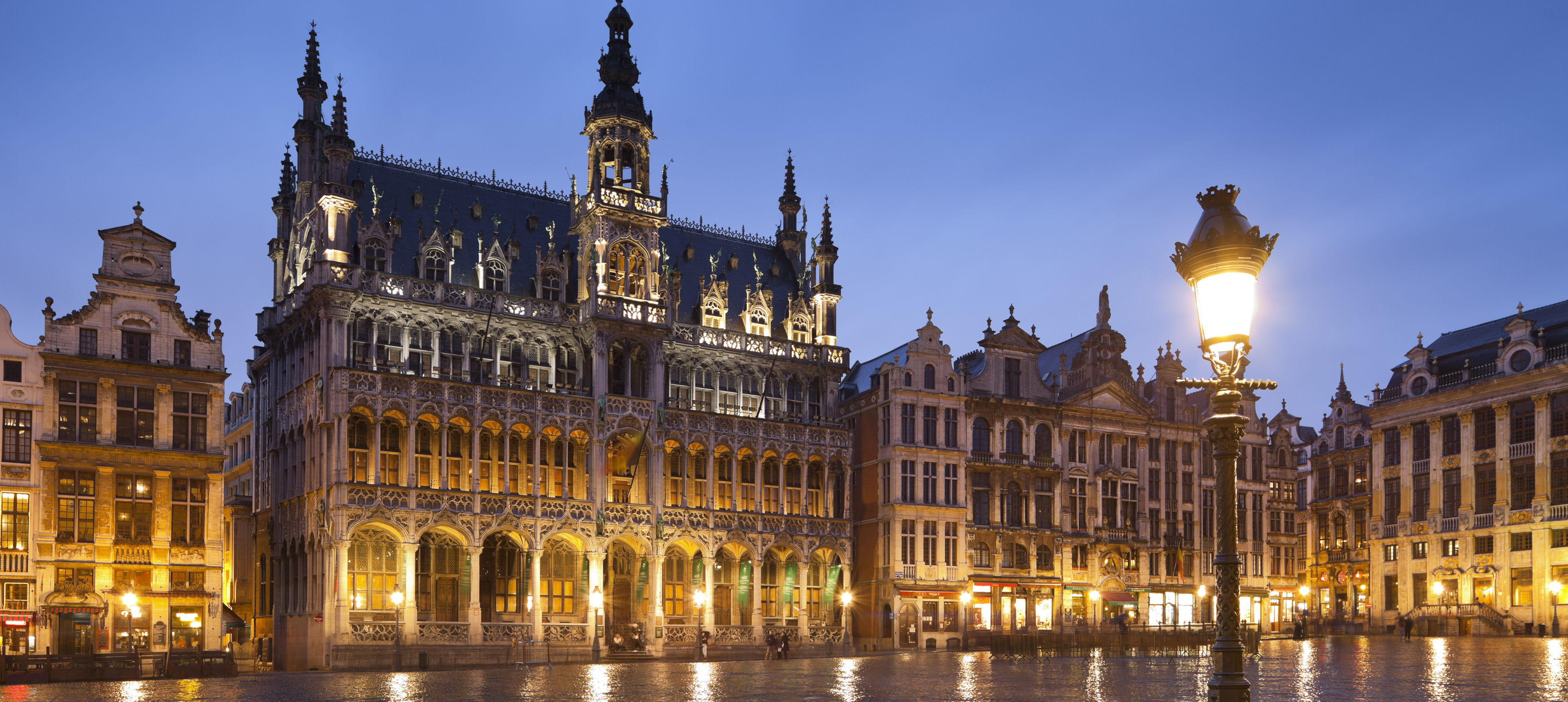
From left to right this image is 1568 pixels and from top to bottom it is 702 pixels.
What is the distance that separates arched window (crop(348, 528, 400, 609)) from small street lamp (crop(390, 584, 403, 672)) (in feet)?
1.95

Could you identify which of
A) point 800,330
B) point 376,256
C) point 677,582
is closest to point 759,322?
point 800,330

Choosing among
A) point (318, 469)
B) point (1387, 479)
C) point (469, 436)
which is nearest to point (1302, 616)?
point (1387, 479)

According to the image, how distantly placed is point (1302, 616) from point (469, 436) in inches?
2211

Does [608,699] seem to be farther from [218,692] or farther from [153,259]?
[153,259]

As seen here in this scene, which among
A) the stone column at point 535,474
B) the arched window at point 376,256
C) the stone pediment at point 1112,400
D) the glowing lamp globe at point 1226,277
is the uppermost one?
the arched window at point 376,256

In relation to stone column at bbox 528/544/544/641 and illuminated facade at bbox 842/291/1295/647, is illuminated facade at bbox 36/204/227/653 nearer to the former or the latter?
stone column at bbox 528/544/544/641

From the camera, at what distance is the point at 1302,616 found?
3548 inches

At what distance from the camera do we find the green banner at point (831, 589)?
7294 cm

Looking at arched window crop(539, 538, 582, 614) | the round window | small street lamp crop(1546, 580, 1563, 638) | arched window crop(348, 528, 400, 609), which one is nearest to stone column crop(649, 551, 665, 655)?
arched window crop(539, 538, 582, 614)

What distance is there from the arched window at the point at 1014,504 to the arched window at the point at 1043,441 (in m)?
2.39

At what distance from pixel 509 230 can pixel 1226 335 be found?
199ft

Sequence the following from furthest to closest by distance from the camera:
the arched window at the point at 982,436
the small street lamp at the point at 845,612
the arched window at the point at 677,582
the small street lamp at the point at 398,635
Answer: the arched window at the point at 982,436 → the small street lamp at the point at 845,612 → the arched window at the point at 677,582 → the small street lamp at the point at 398,635

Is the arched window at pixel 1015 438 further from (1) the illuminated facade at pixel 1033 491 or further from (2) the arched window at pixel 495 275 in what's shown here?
(2) the arched window at pixel 495 275

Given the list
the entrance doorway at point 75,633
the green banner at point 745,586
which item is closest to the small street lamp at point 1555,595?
the green banner at point 745,586
